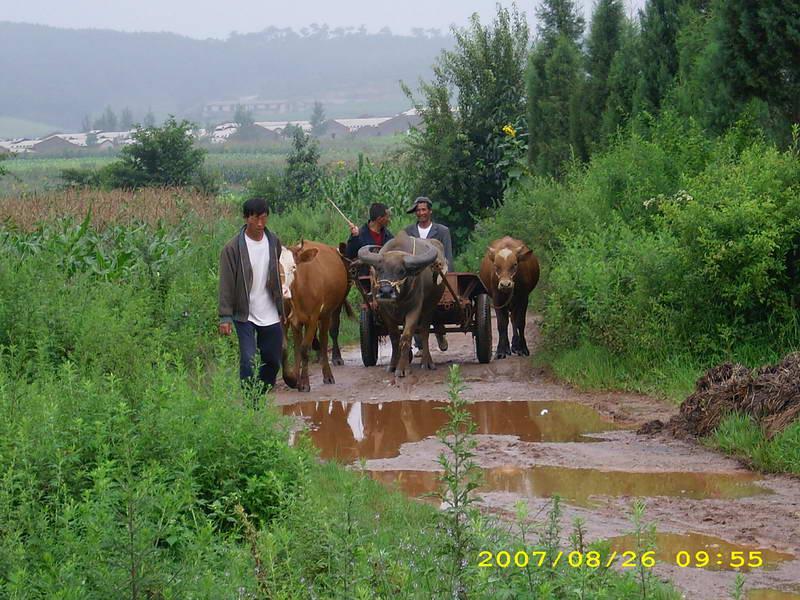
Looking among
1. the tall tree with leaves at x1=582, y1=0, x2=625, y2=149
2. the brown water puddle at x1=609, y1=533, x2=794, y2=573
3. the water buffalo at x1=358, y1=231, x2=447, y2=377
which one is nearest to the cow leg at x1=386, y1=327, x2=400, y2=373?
the water buffalo at x1=358, y1=231, x2=447, y2=377

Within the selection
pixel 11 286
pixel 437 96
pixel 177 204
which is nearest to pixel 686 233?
pixel 11 286

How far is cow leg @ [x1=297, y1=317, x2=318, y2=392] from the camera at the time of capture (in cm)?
1505

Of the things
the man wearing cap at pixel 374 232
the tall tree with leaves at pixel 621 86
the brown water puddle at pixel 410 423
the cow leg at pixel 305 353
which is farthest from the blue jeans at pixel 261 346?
the tall tree with leaves at pixel 621 86

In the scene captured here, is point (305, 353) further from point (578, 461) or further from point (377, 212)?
point (578, 461)

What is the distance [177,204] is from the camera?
25.2 metres

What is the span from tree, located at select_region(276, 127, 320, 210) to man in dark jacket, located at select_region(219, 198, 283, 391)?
21319mm

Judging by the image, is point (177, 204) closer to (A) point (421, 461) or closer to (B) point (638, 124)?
(B) point (638, 124)

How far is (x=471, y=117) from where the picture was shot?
29031mm

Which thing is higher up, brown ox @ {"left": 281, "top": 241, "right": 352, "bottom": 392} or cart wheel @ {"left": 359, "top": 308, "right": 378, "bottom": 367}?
brown ox @ {"left": 281, "top": 241, "right": 352, "bottom": 392}

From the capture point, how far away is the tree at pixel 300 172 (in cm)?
3388

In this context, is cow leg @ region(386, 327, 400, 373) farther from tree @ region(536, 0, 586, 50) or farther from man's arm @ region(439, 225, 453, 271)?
tree @ region(536, 0, 586, 50)

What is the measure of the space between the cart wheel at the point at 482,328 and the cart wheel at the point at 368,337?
1.32 m

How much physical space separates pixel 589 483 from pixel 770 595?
303 cm

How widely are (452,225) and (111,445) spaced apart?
788 inches
